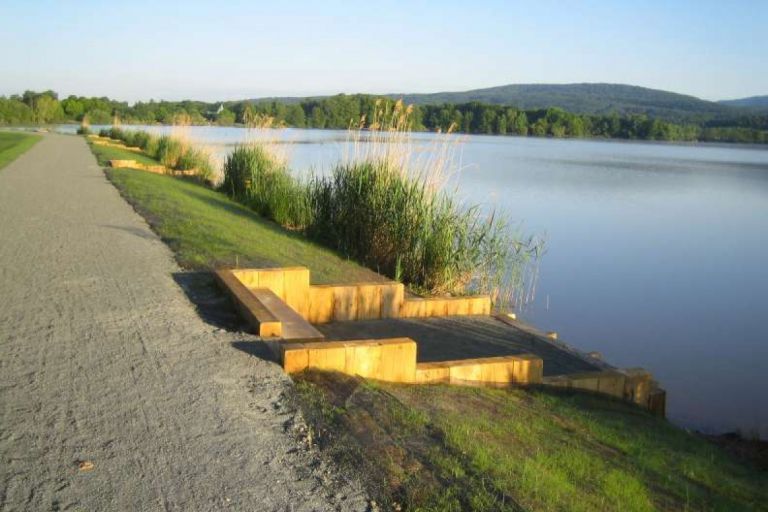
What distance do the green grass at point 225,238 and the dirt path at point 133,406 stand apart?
3.73 ft

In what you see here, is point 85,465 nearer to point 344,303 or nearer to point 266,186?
point 344,303

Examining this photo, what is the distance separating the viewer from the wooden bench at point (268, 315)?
201 inches

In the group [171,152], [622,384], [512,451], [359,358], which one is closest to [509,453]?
[512,451]

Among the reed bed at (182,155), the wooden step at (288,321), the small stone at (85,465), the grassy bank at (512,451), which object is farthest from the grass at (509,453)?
the reed bed at (182,155)

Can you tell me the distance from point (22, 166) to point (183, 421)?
1670 cm

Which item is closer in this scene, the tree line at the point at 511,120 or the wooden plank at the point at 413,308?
the wooden plank at the point at 413,308

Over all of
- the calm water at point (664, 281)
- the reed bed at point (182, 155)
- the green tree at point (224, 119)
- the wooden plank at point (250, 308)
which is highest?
the green tree at point (224, 119)

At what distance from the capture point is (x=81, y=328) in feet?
16.5

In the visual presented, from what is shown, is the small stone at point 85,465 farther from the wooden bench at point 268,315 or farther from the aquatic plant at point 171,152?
the aquatic plant at point 171,152

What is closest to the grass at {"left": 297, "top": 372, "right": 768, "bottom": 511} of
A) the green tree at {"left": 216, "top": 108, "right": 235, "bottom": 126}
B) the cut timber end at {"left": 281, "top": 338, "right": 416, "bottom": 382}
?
the cut timber end at {"left": 281, "top": 338, "right": 416, "bottom": 382}

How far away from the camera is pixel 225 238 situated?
9188 mm

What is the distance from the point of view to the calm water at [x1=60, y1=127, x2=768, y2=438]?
816cm

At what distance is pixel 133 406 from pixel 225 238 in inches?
219

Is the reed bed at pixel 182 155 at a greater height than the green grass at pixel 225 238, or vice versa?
the reed bed at pixel 182 155
